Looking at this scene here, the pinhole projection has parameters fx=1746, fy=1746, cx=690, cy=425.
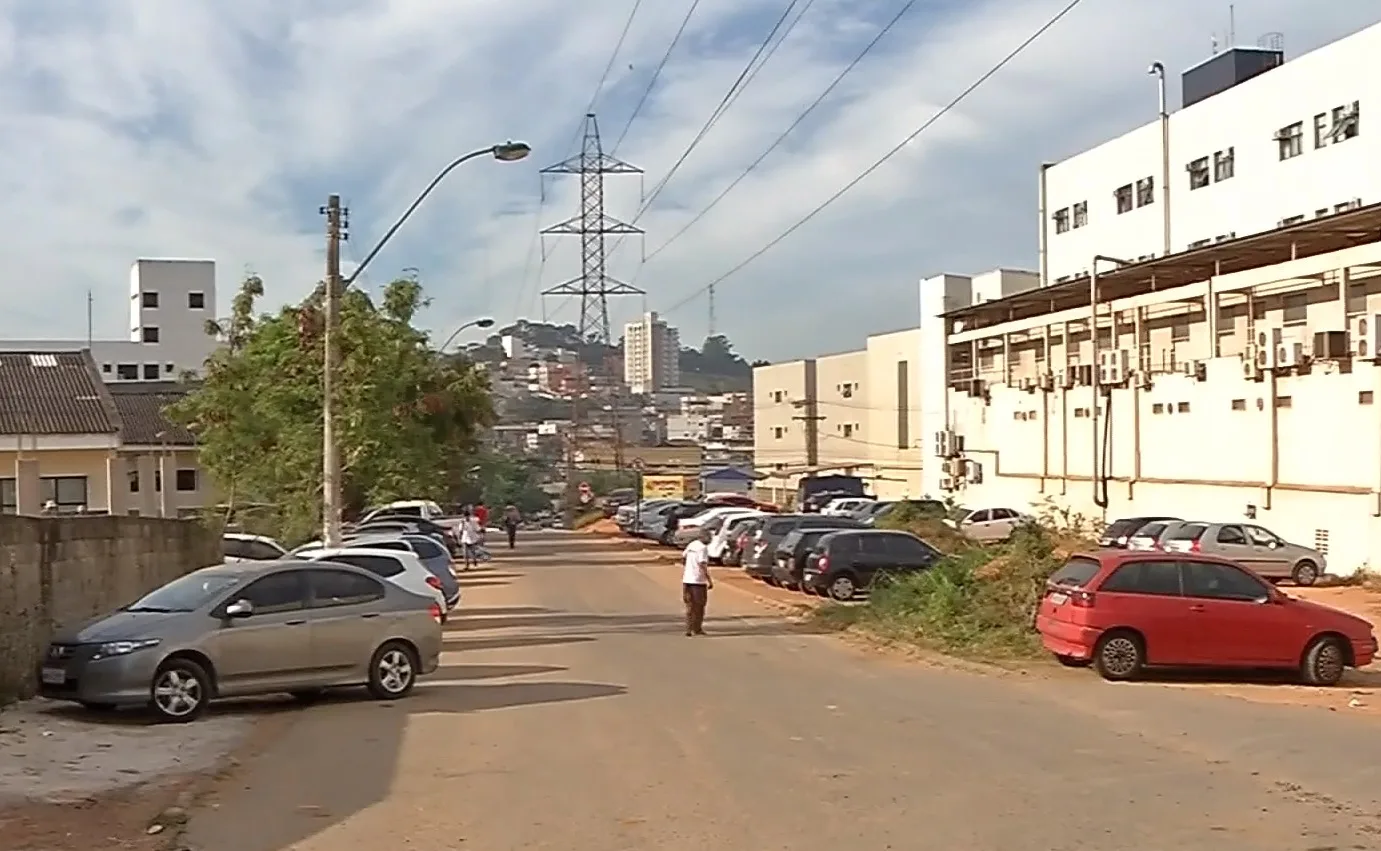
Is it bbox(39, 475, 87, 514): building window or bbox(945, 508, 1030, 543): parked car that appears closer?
bbox(39, 475, 87, 514): building window

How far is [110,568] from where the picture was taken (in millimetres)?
23453

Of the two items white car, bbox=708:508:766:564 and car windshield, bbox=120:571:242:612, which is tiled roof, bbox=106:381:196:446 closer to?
white car, bbox=708:508:766:564

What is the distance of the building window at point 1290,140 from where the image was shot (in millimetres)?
57188

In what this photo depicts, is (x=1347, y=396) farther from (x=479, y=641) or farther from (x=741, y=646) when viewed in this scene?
(x=479, y=641)

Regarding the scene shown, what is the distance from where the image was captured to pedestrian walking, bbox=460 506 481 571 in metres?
52.6

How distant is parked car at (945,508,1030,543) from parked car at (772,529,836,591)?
1430 cm

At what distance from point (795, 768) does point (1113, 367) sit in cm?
4434

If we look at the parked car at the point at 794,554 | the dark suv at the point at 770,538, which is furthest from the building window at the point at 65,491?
the parked car at the point at 794,554

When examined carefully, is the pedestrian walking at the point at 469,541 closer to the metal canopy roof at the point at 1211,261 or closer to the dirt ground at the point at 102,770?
the metal canopy roof at the point at 1211,261

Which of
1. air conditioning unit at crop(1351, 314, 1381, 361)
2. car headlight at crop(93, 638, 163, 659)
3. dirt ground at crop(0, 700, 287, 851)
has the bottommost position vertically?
dirt ground at crop(0, 700, 287, 851)

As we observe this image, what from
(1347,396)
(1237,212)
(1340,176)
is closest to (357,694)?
(1347,396)

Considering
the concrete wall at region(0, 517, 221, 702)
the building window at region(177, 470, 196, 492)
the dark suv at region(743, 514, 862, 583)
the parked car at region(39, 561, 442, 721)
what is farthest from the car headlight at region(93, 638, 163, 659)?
the building window at region(177, 470, 196, 492)

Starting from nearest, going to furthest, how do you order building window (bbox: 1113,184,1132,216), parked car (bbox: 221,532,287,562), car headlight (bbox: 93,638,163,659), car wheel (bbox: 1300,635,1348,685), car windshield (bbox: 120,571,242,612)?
car headlight (bbox: 93,638,163,659) < car windshield (bbox: 120,571,242,612) < car wheel (bbox: 1300,635,1348,685) < parked car (bbox: 221,532,287,562) < building window (bbox: 1113,184,1132,216)

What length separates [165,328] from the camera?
93188mm
